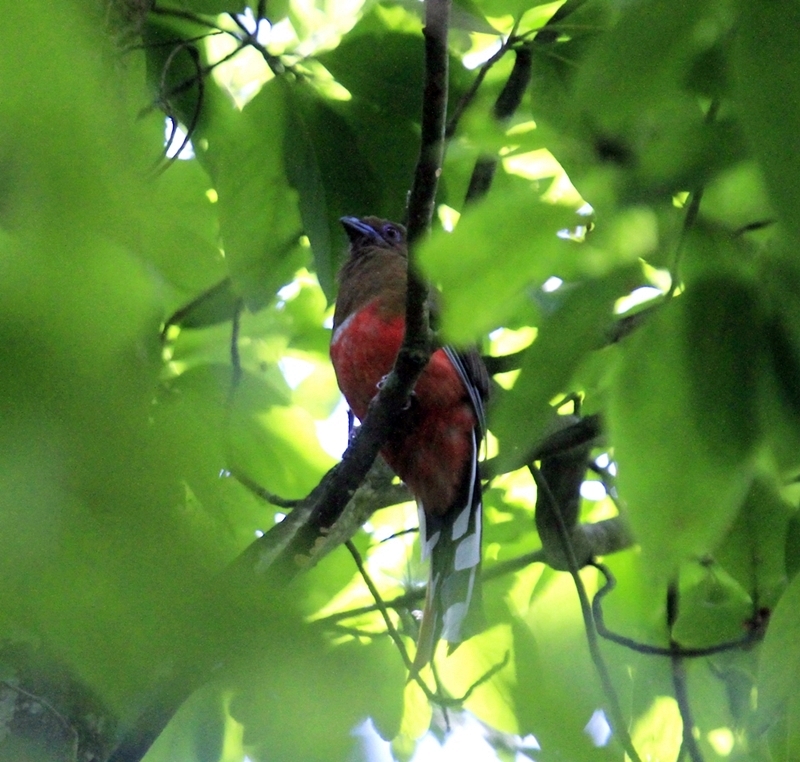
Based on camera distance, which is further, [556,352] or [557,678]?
[557,678]

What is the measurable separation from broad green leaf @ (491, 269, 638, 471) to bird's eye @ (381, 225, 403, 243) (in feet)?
9.73

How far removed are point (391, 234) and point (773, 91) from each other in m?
3.27

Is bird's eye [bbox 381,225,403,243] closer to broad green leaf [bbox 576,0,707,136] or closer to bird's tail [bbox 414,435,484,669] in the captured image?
bird's tail [bbox 414,435,484,669]

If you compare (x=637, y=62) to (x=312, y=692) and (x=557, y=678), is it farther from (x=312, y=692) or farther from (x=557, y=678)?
(x=557, y=678)

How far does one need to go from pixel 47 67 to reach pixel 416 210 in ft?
4.04

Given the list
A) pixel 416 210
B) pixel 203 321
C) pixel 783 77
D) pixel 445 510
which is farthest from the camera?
pixel 445 510

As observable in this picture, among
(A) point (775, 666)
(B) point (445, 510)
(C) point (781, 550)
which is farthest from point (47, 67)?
(B) point (445, 510)

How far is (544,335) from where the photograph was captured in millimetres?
866

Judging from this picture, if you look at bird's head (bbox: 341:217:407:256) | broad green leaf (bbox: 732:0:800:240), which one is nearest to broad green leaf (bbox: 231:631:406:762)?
broad green leaf (bbox: 732:0:800:240)

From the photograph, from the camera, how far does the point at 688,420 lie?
0.84 meters

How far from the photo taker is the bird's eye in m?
3.83

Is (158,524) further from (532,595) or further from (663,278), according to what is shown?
(532,595)

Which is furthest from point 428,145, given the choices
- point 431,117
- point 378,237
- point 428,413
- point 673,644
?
point 378,237

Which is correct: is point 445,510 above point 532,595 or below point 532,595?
above
